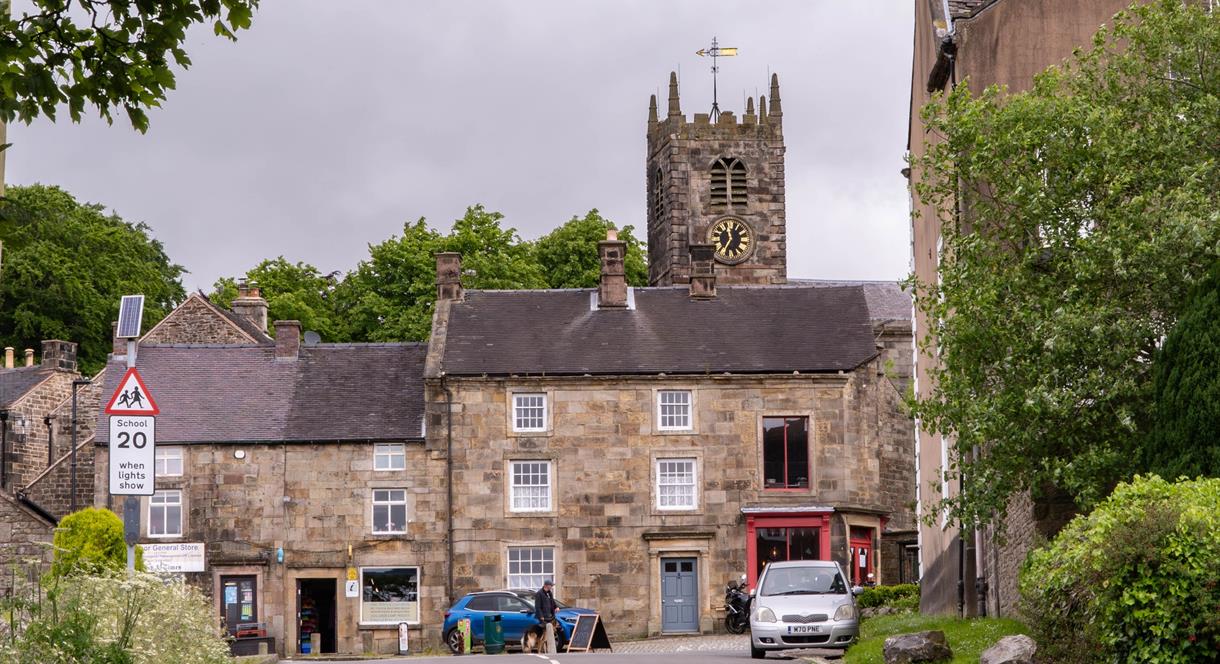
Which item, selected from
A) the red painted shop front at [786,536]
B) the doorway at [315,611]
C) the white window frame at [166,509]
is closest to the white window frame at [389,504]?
the doorway at [315,611]

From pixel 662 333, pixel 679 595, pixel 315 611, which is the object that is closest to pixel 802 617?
pixel 679 595

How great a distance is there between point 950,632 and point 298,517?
2455 cm

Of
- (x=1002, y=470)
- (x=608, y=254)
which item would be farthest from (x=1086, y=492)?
(x=608, y=254)

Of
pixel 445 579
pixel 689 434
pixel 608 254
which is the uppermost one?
pixel 608 254

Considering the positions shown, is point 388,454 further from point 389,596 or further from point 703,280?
point 703,280

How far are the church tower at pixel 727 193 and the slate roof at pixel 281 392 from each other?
100ft

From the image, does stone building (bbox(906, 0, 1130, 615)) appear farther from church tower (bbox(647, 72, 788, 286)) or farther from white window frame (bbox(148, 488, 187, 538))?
church tower (bbox(647, 72, 788, 286))

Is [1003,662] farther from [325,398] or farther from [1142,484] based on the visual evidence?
[325,398]

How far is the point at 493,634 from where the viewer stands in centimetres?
4175

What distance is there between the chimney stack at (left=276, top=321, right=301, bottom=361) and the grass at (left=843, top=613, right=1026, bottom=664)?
22.6 meters

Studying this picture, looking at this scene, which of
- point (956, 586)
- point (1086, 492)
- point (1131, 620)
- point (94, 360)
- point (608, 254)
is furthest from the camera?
point (94, 360)

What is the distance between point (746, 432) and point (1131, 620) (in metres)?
30.7

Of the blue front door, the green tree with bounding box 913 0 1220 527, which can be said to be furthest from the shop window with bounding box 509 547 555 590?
the green tree with bounding box 913 0 1220 527

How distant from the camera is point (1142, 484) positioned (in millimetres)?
19141
